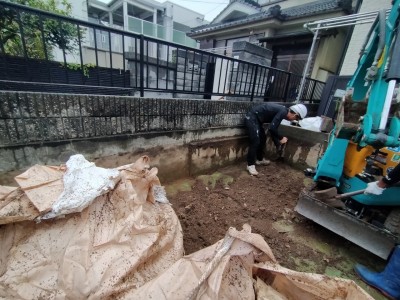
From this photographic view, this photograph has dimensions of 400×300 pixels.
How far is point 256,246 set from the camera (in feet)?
4.42

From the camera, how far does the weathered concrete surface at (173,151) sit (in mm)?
2076

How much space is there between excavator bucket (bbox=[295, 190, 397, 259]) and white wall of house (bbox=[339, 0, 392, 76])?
6608 millimetres

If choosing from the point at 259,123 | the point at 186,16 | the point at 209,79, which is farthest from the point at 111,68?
the point at 186,16

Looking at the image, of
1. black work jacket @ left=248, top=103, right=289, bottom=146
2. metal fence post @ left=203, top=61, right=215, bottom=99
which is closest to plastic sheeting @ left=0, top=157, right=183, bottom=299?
metal fence post @ left=203, top=61, right=215, bottom=99

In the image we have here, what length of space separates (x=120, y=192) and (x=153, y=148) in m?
1.48

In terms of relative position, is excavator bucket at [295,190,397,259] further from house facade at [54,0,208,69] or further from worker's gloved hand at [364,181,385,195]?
house facade at [54,0,208,69]

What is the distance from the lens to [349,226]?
2.28m

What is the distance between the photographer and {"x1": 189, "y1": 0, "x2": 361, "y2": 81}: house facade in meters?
7.55

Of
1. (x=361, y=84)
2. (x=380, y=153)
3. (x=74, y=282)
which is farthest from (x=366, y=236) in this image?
(x=74, y=282)

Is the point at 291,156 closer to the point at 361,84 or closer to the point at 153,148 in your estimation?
the point at 361,84

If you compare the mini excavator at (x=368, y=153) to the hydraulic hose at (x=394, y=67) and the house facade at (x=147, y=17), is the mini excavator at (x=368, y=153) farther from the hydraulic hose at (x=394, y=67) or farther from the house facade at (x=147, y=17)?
the house facade at (x=147, y=17)

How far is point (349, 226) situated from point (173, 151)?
2.51 meters

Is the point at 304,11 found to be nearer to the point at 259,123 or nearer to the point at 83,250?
the point at 259,123

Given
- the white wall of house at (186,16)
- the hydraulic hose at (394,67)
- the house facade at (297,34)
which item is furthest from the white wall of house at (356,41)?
the white wall of house at (186,16)
